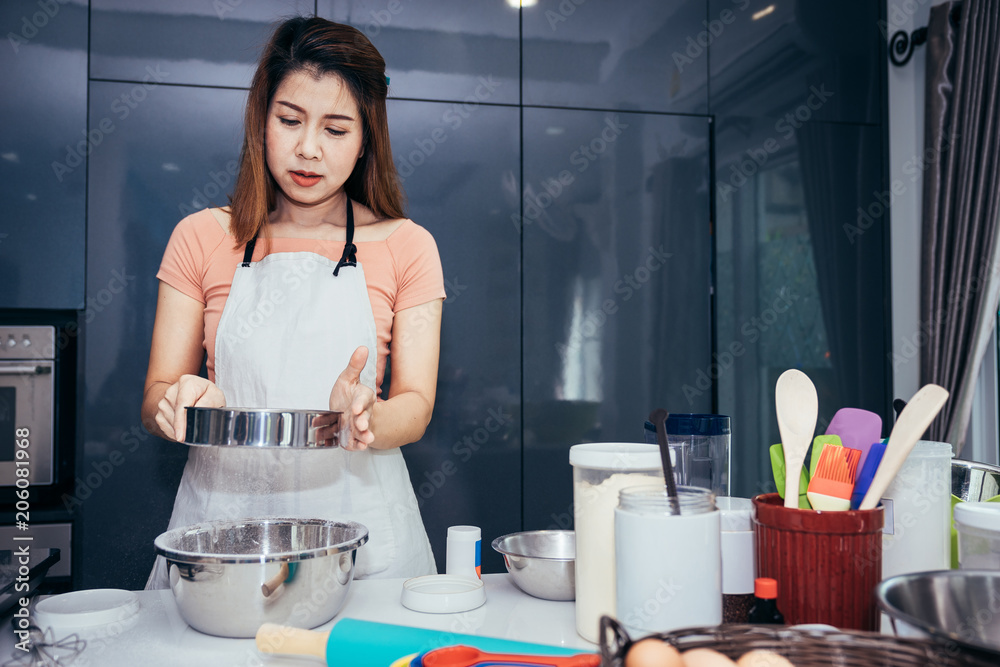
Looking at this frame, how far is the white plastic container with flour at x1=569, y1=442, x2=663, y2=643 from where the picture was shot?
0.73 meters

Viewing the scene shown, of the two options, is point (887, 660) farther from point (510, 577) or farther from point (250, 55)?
point (250, 55)

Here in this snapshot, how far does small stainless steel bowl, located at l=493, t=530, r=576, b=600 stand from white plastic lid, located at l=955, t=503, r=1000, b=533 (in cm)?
41

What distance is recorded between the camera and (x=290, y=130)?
51.1 inches

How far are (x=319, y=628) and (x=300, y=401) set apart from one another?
1.92ft

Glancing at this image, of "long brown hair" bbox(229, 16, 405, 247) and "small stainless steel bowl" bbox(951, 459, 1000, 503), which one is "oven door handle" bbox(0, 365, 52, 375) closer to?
"long brown hair" bbox(229, 16, 405, 247)

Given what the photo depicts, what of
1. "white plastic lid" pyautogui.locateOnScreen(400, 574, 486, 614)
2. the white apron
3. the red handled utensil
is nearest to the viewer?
the red handled utensil

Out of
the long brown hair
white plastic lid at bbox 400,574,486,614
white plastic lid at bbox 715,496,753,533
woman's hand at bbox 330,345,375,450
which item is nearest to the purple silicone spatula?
white plastic lid at bbox 715,496,753,533
